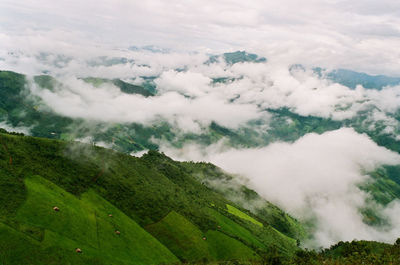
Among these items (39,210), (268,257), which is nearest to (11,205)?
(39,210)


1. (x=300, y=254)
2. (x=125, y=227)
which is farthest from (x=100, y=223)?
(x=300, y=254)

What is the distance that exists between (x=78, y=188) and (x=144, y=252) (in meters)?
64.7

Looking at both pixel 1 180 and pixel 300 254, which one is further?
pixel 300 254

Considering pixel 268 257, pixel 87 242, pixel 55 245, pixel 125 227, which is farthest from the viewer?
pixel 125 227

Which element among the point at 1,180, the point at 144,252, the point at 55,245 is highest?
the point at 1,180

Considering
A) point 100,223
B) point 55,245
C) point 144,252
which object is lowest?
point 144,252

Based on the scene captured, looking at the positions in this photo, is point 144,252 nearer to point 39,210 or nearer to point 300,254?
point 39,210

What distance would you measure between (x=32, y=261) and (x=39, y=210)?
4033 cm

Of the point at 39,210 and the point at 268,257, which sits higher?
the point at 39,210

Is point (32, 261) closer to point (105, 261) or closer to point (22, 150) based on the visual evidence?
point (105, 261)

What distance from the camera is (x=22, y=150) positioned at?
188m

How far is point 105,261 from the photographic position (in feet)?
440

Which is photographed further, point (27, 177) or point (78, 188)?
point (78, 188)

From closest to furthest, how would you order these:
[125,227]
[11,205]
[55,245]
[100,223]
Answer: [55,245], [11,205], [100,223], [125,227]
